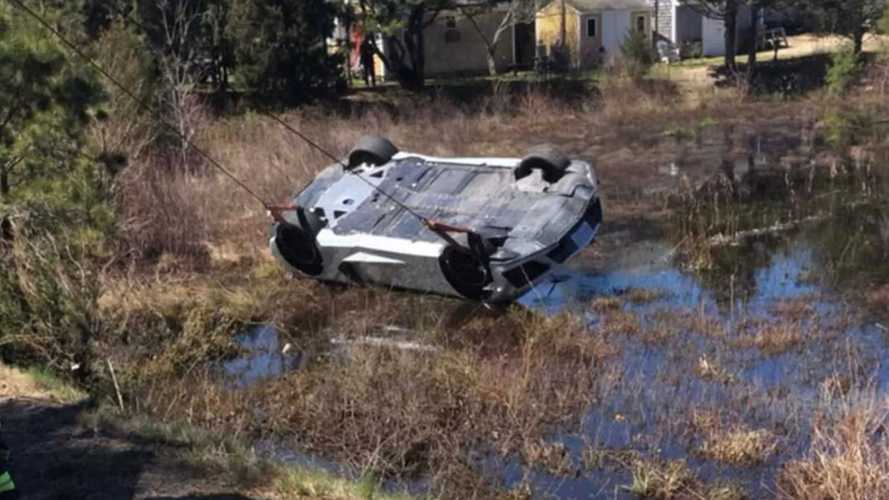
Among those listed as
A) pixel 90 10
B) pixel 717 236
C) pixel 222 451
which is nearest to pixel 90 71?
pixel 222 451

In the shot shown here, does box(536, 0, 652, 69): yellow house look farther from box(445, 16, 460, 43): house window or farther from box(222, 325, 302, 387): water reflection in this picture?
box(222, 325, 302, 387): water reflection

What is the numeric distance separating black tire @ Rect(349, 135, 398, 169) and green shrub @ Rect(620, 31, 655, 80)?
2067 cm

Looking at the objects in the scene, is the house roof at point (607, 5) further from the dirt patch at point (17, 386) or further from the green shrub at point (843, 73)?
the dirt patch at point (17, 386)

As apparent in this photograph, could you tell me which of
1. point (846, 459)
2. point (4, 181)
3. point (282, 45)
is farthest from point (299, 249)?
point (282, 45)

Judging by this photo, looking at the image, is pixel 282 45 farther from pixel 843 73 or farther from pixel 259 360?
pixel 259 360

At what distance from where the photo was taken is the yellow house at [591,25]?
42.3 m

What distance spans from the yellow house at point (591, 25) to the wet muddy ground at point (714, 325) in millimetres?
19576

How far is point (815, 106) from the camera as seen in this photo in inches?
1341

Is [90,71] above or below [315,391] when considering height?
above

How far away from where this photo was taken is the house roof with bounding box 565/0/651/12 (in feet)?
139

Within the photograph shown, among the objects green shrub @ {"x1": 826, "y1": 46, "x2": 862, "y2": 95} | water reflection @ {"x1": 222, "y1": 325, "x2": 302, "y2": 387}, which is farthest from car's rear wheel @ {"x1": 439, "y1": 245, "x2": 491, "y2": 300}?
green shrub @ {"x1": 826, "y1": 46, "x2": 862, "y2": 95}

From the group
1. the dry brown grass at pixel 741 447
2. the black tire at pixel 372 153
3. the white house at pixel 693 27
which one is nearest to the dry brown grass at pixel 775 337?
the dry brown grass at pixel 741 447

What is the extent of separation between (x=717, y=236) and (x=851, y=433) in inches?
385

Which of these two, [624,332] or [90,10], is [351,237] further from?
[90,10]
